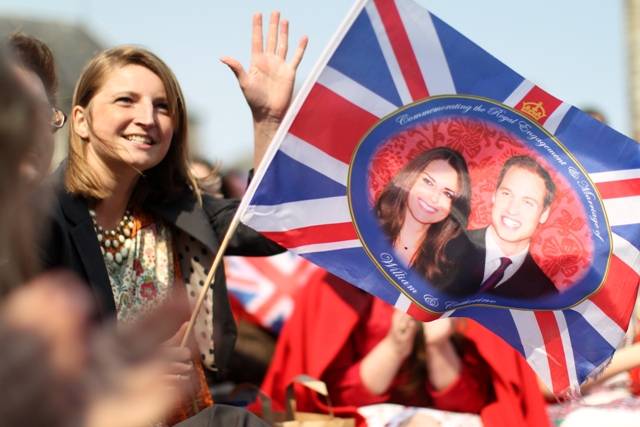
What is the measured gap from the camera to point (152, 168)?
3.03 m

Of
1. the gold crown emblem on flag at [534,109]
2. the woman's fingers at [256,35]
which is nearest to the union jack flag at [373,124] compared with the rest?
the gold crown emblem on flag at [534,109]

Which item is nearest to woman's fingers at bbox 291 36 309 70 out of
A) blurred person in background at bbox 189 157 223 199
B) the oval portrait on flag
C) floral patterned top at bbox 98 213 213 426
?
the oval portrait on flag

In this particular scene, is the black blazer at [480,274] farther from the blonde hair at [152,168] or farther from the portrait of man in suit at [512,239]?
the blonde hair at [152,168]

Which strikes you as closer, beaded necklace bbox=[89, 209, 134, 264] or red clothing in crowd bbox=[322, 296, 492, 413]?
beaded necklace bbox=[89, 209, 134, 264]

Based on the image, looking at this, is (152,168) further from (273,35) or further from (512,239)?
(512,239)

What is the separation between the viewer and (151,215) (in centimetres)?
301

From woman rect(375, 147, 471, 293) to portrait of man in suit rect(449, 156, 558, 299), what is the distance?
0.05 meters

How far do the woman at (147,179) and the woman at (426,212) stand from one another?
40 centimetres

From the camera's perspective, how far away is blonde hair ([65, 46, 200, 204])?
281cm

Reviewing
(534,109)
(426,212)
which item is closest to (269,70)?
(426,212)

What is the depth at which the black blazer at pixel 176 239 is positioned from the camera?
257cm

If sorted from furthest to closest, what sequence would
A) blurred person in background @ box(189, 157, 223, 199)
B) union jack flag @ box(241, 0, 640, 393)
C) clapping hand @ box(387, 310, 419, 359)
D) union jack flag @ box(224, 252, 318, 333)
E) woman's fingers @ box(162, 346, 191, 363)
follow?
union jack flag @ box(224, 252, 318, 333) < blurred person in background @ box(189, 157, 223, 199) < clapping hand @ box(387, 310, 419, 359) < union jack flag @ box(241, 0, 640, 393) < woman's fingers @ box(162, 346, 191, 363)

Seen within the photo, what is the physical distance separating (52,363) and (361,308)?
2.74 metres

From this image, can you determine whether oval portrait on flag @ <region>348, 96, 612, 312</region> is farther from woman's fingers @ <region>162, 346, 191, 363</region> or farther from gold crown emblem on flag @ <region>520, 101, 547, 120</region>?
woman's fingers @ <region>162, 346, 191, 363</region>
